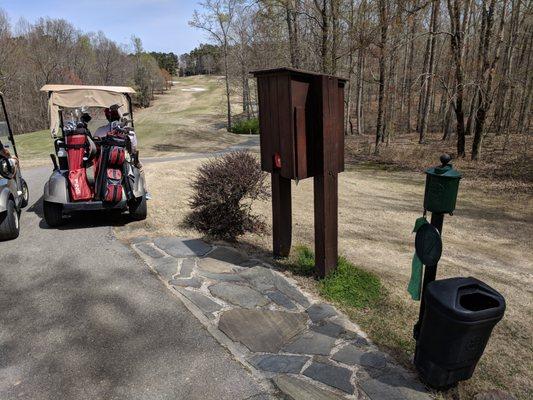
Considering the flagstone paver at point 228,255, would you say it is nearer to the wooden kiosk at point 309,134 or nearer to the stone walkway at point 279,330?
the stone walkway at point 279,330

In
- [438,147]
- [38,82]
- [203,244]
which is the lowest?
[438,147]

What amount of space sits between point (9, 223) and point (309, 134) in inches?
163

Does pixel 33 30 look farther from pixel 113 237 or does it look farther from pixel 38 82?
pixel 113 237

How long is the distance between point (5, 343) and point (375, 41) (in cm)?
1601

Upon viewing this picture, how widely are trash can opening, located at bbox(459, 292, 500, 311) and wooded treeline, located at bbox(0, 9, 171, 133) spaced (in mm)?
36619

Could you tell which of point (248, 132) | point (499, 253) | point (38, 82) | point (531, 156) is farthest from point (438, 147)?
point (38, 82)

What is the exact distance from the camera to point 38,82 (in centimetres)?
3719

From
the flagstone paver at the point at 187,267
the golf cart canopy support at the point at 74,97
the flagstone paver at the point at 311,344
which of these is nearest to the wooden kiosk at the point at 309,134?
the flagstone paver at the point at 311,344

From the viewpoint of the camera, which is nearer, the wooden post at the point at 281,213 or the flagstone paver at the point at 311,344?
the flagstone paver at the point at 311,344

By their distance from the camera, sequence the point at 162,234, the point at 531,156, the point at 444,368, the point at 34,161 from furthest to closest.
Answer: the point at 34,161, the point at 531,156, the point at 162,234, the point at 444,368

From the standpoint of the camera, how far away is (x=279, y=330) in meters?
3.40

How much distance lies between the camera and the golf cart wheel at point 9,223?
526 centimetres

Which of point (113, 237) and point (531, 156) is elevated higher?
point (113, 237)

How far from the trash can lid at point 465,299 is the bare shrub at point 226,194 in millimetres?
3463
